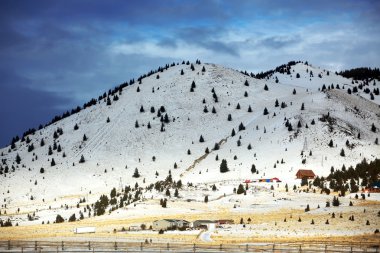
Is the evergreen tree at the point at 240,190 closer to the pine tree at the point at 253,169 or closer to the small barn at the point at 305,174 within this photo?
the small barn at the point at 305,174

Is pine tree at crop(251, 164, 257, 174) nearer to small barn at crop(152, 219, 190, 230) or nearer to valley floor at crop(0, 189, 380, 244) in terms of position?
valley floor at crop(0, 189, 380, 244)

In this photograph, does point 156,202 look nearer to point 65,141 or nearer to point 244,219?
point 244,219

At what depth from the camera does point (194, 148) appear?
173250 mm

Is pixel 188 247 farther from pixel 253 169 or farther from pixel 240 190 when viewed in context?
pixel 253 169

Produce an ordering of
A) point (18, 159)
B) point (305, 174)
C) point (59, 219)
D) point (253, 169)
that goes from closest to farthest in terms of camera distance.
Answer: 1. point (59, 219)
2. point (305, 174)
3. point (253, 169)
4. point (18, 159)

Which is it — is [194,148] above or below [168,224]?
above

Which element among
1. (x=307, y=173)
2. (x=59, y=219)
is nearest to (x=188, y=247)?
(x=59, y=219)

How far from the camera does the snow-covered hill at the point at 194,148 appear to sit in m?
144

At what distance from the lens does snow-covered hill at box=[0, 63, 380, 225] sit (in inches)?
5689

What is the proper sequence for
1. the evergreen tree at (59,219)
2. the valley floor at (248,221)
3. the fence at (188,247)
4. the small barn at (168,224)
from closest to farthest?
the fence at (188,247)
the valley floor at (248,221)
the small barn at (168,224)
the evergreen tree at (59,219)

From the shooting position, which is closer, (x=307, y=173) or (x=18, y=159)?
(x=307, y=173)

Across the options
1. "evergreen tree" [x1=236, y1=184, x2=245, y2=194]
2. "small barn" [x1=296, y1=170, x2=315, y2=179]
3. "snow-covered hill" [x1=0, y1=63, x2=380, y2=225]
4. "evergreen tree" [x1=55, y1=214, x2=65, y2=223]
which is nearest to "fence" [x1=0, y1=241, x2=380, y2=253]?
"evergreen tree" [x1=55, y1=214, x2=65, y2=223]

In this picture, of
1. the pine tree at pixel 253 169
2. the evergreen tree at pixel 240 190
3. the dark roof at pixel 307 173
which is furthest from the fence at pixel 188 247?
the pine tree at pixel 253 169

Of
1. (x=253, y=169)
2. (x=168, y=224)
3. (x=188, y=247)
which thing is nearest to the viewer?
(x=188, y=247)
